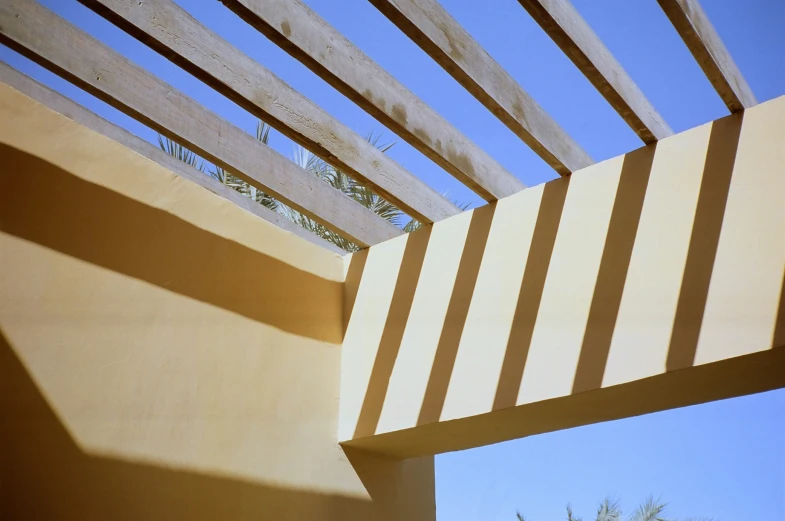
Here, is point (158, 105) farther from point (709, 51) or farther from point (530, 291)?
point (709, 51)

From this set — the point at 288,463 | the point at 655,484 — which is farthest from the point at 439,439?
the point at 655,484

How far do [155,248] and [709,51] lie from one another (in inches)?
88.0

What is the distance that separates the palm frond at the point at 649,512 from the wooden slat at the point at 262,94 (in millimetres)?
10463

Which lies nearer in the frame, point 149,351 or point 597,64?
point 597,64

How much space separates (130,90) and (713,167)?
88.9 inches

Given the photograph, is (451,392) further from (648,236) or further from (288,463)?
(648,236)

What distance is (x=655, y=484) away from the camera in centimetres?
1645

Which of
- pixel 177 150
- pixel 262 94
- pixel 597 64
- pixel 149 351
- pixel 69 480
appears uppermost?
pixel 177 150

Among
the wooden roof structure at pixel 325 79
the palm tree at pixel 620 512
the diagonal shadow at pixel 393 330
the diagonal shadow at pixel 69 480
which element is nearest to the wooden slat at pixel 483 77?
the wooden roof structure at pixel 325 79

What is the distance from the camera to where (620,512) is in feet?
40.6

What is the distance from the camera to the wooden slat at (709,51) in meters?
2.42

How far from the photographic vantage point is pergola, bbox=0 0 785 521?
8.38 feet

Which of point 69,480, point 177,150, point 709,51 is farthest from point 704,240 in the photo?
point 177,150

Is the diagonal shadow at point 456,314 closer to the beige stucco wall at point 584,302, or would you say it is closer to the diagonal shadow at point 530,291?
the beige stucco wall at point 584,302
